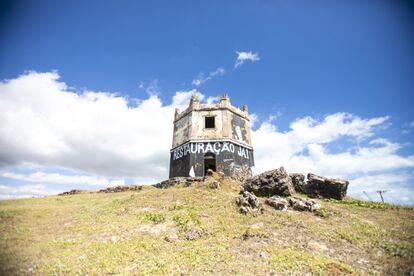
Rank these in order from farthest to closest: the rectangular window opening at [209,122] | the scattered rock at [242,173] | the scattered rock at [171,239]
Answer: the rectangular window opening at [209,122], the scattered rock at [242,173], the scattered rock at [171,239]

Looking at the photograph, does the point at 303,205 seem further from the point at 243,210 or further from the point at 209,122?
the point at 209,122

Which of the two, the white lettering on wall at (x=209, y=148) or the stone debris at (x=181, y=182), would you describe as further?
the white lettering on wall at (x=209, y=148)

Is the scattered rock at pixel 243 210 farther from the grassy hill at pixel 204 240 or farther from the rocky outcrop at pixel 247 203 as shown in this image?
the grassy hill at pixel 204 240

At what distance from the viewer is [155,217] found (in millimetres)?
12602

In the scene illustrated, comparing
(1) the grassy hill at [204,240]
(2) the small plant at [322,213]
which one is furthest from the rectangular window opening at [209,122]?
(2) the small plant at [322,213]

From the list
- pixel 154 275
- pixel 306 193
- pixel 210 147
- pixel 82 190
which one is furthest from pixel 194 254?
pixel 82 190

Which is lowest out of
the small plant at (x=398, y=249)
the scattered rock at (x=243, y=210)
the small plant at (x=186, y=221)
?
the small plant at (x=398, y=249)

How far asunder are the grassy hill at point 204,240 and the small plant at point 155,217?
0.05 metres

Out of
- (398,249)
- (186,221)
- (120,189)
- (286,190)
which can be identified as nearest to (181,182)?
(120,189)

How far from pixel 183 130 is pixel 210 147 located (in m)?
3.97

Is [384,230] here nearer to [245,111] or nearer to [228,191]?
[228,191]

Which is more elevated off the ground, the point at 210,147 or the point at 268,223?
the point at 210,147

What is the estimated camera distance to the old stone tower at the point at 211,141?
24.9 m

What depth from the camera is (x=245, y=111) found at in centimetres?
2942
